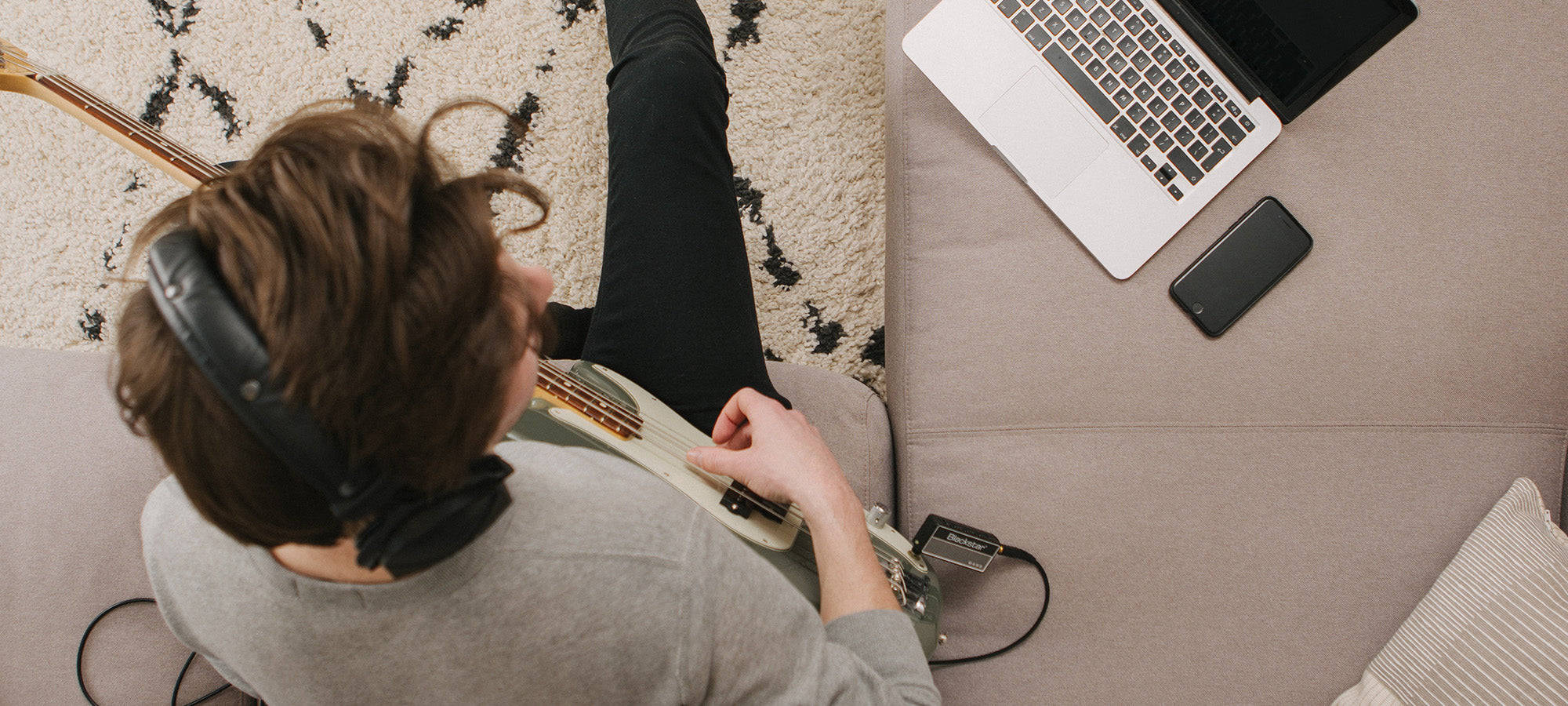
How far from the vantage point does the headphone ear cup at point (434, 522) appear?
421 millimetres

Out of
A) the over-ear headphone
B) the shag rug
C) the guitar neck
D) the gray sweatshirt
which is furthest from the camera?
the shag rug

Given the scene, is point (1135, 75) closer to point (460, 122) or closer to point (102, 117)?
point (460, 122)

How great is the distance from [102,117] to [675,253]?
2.18 ft

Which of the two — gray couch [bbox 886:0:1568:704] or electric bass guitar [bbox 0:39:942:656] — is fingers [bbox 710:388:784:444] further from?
gray couch [bbox 886:0:1568:704]

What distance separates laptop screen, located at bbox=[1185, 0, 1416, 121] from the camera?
0.76 m

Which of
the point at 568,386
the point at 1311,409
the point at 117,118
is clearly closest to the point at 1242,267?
the point at 1311,409

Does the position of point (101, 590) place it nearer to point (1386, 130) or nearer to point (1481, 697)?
point (1481, 697)

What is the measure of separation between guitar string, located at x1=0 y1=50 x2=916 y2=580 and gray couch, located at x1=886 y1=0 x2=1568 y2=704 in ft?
0.82

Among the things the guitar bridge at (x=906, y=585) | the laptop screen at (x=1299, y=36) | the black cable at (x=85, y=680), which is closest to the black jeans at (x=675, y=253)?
the guitar bridge at (x=906, y=585)

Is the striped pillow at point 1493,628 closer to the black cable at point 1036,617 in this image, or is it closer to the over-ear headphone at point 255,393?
the black cable at point 1036,617

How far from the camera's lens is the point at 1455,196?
85 centimetres

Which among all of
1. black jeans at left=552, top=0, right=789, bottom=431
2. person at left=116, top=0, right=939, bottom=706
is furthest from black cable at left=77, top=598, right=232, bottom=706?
black jeans at left=552, top=0, right=789, bottom=431

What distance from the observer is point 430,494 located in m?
0.44

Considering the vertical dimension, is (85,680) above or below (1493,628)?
above
